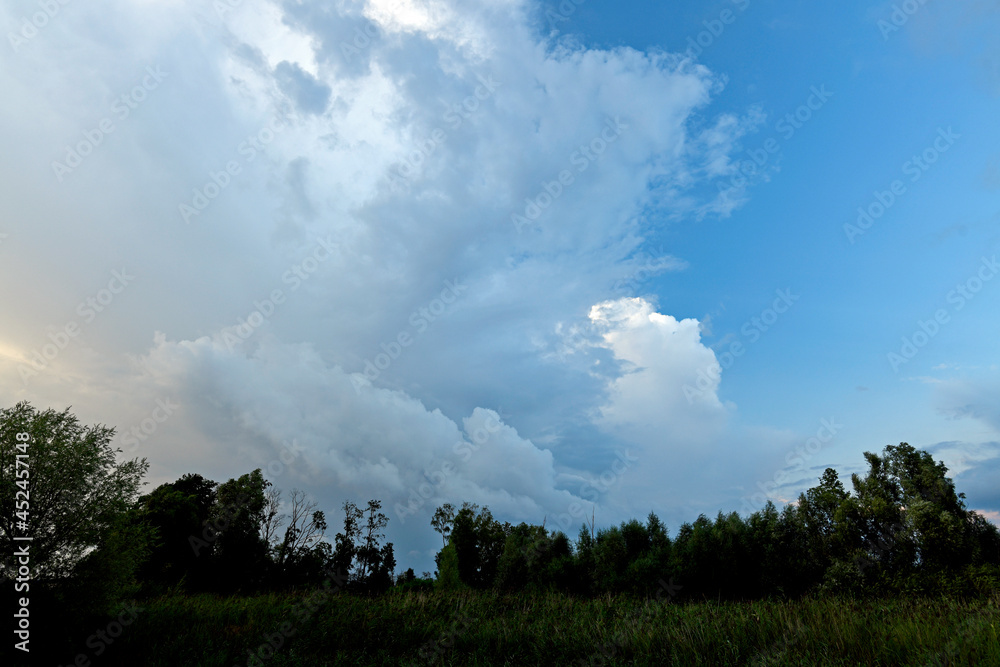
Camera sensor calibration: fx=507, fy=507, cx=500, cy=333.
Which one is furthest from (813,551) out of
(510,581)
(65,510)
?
(65,510)

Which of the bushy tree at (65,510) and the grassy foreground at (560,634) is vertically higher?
the bushy tree at (65,510)

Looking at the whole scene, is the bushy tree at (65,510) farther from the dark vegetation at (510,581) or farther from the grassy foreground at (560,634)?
the grassy foreground at (560,634)

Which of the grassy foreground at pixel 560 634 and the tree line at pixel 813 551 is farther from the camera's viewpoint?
the tree line at pixel 813 551

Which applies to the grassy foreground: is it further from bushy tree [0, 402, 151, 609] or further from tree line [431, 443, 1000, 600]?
tree line [431, 443, 1000, 600]

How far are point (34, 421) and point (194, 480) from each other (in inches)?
1169

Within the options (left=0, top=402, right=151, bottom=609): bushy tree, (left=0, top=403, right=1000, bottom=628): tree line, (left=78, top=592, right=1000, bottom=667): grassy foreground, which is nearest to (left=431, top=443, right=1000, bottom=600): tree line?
(left=0, top=403, right=1000, bottom=628): tree line

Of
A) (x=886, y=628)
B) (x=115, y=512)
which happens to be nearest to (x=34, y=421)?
(x=115, y=512)

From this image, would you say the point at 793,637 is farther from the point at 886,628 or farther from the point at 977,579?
the point at 977,579

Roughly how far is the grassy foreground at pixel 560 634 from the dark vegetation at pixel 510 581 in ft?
0.24

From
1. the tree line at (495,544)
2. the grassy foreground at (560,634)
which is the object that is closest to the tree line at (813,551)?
the tree line at (495,544)

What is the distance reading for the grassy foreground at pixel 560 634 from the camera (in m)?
12.3

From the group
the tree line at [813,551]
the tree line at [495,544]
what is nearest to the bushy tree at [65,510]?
the tree line at [495,544]

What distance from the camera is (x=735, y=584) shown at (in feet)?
90.1

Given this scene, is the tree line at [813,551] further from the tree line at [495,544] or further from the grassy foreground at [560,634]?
the grassy foreground at [560,634]
